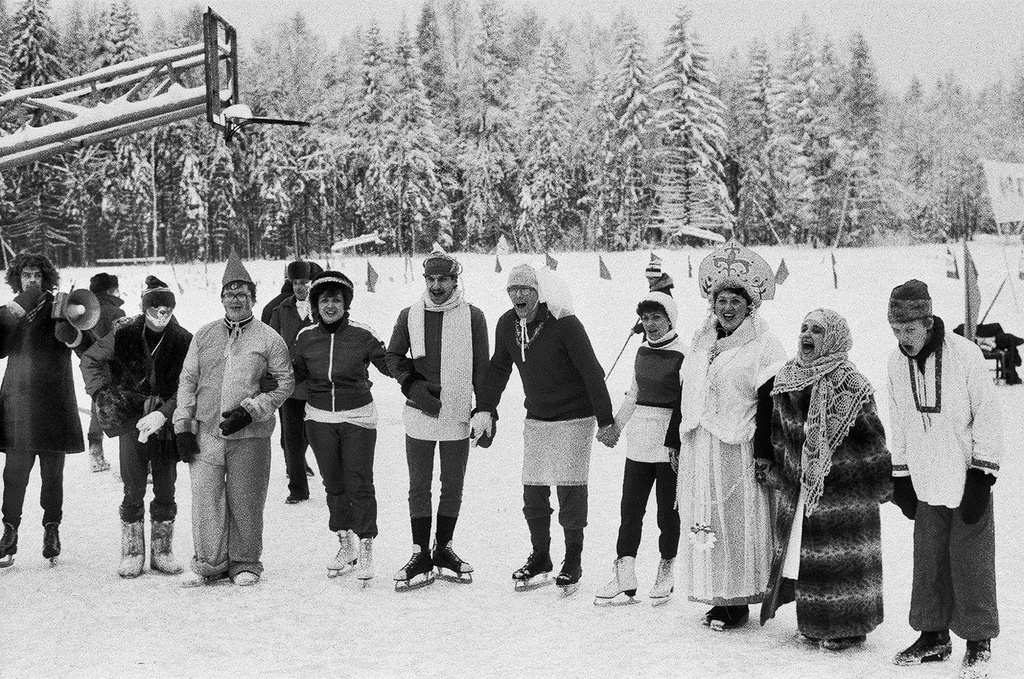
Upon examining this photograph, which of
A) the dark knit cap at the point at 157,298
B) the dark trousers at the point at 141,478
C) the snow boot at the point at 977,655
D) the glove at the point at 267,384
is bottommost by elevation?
the snow boot at the point at 977,655

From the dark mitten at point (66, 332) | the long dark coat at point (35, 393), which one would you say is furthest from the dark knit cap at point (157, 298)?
the long dark coat at point (35, 393)

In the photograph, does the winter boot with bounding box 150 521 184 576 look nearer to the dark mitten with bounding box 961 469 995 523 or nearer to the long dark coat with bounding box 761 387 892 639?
the long dark coat with bounding box 761 387 892 639

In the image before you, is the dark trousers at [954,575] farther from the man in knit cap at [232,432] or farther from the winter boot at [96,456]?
the winter boot at [96,456]

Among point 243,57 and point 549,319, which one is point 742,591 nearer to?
point 549,319

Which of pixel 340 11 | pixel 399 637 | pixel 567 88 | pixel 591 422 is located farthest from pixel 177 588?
pixel 340 11

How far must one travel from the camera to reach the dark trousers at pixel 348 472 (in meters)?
5.91

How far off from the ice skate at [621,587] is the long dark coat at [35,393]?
11.3 feet

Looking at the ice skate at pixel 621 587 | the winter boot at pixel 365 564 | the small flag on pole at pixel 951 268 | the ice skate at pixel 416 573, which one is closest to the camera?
the ice skate at pixel 621 587

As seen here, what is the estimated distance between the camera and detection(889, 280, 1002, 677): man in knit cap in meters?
4.07

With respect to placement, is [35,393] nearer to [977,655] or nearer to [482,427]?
[482,427]

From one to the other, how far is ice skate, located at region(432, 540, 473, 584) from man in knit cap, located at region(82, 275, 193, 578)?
5.23 ft

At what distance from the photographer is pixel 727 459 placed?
4.76m

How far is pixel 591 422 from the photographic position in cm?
561

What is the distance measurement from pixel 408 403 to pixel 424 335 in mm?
422
